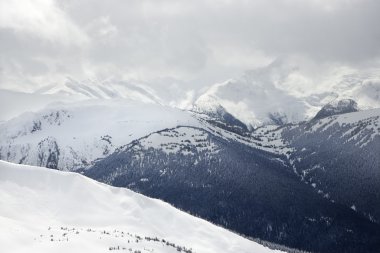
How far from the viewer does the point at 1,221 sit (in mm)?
194375

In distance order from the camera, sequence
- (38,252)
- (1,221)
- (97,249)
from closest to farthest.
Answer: (38,252) < (97,249) < (1,221)

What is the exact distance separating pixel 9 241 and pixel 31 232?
20.5 metres

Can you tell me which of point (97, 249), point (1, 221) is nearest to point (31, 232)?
point (1, 221)

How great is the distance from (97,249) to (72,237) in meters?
12.6

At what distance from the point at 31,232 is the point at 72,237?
42.6ft

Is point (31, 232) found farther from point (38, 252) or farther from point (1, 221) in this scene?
point (38, 252)

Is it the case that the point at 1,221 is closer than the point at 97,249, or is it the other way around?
the point at 97,249

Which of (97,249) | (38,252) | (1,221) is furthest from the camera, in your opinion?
(1,221)

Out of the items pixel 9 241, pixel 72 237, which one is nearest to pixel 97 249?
pixel 72 237

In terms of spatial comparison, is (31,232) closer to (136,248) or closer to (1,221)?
(1,221)

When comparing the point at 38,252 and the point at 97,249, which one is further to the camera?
the point at 97,249

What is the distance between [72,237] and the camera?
191 metres

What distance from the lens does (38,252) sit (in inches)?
6683

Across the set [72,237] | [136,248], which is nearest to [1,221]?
[72,237]
